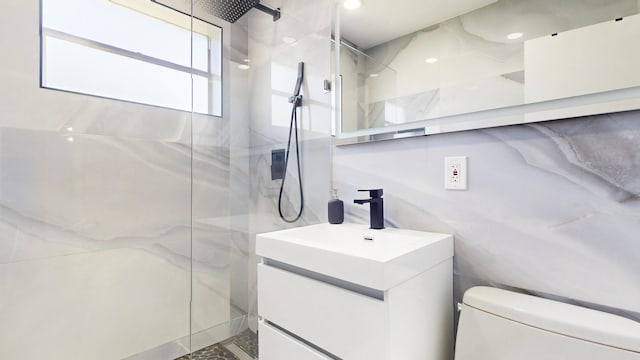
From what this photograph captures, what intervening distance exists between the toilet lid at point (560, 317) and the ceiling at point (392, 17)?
3.32ft

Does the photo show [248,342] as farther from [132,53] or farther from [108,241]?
[132,53]

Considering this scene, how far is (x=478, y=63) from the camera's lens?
1082 millimetres

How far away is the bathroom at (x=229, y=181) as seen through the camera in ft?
2.95

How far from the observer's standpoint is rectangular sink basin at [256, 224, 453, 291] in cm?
78

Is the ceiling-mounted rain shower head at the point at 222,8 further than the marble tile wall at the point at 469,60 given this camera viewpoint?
Yes

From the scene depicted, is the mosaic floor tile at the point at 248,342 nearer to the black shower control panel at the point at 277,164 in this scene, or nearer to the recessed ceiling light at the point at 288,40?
the black shower control panel at the point at 277,164

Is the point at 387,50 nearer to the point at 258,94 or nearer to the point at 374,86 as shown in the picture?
the point at 374,86

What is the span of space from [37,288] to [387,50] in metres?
2.06

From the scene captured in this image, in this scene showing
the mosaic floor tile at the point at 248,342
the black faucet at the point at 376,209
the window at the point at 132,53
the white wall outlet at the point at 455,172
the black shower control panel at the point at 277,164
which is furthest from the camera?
the black shower control panel at the point at 277,164

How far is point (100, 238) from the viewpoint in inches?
64.7

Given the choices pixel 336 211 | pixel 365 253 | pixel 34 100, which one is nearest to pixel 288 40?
pixel 336 211

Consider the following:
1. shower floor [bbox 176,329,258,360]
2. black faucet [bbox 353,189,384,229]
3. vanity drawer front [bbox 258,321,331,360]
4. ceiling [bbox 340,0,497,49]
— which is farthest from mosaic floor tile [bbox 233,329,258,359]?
ceiling [bbox 340,0,497,49]

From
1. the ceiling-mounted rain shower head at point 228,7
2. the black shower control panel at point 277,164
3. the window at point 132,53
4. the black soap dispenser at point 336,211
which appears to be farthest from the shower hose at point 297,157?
the ceiling-mounted rain shower head at point 228,7

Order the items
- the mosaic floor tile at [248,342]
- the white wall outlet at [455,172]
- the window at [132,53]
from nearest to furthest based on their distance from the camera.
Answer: the white wall outlet at [455,172] < the window at [132,53] < the mosaic floor tile at [248,342]
